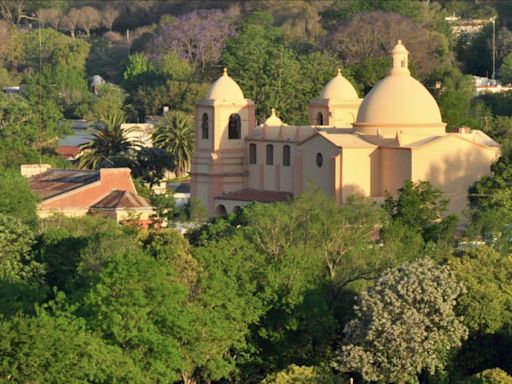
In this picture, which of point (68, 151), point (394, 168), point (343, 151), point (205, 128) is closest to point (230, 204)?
point (205, 128)

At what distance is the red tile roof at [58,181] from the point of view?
64688 millimetres

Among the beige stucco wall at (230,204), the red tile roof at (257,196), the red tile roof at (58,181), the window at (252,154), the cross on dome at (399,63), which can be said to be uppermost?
the cross on dome at (399,63)

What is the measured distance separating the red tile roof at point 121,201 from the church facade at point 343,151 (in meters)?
2.76

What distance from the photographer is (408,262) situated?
46188 millimetres

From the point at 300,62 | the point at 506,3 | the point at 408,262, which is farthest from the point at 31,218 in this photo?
the point at 506,3

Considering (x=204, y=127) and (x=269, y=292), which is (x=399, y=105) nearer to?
(x=204, y=127)

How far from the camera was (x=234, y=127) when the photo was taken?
67.7 metres

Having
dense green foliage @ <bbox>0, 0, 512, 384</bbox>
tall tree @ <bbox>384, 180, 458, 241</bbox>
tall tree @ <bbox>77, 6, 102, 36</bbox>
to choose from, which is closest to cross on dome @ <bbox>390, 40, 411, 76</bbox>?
dense green foliage @ <bbox>0, 0, 512, 384</bbox>

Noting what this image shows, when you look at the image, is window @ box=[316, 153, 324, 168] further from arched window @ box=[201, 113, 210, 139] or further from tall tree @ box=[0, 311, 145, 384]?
tall tree @ box=[0, 311, 145, 384]

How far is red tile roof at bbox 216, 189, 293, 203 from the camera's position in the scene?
6369 centimetres

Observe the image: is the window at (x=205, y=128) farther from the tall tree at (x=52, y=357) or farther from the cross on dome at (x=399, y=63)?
the tall tree at (x=52, y=357)

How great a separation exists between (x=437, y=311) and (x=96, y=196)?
20.9 meters

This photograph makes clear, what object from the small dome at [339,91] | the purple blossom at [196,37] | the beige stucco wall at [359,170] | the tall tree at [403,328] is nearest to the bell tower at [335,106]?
the small dome at [339,91]

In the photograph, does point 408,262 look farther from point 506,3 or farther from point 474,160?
point 506,3
